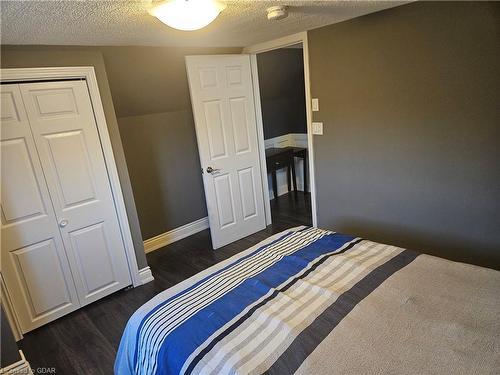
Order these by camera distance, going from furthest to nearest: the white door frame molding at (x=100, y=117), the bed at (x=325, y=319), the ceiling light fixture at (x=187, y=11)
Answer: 1. the white door frame molding at (x=100, y=117)
2. the ceiling light fixture at (x=187, y=11)
3. the bed at (x=325, y=319)

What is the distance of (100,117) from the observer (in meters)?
2.49

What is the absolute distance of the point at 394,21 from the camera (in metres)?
2.28

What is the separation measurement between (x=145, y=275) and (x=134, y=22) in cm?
213

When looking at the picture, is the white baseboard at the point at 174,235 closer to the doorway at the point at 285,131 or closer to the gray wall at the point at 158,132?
the gray wall at the point at 158,132

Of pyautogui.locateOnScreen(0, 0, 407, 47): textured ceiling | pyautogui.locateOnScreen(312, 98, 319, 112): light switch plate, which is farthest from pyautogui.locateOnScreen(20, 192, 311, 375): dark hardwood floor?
pyautogui.locateOnScreen(0, 0, 407, 47): textured ceiling

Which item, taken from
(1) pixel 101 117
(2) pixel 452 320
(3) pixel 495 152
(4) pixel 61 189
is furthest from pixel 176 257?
(3) pixel 495 152

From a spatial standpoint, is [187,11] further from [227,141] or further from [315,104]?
[227,141]

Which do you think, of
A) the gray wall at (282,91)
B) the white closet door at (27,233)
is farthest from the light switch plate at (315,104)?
the white closet door at (27,233)

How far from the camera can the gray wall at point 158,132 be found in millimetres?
2795

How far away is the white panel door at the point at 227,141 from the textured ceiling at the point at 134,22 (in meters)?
0.45

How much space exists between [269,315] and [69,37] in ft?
6.85

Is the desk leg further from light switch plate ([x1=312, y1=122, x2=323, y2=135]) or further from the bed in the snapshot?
the bed

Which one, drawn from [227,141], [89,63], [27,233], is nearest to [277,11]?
[89,63]

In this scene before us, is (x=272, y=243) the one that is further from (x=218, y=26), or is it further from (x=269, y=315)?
(x=218, y=26)
